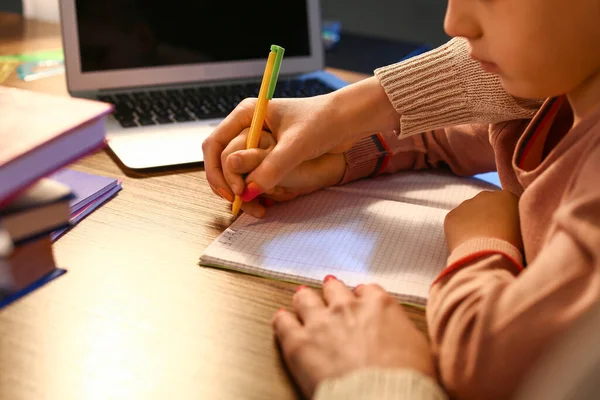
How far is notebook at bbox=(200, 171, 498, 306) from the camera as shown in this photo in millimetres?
558

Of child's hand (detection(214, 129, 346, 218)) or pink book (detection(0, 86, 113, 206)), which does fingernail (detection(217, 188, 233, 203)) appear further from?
pink book (detection(0, 86, 113, 206))

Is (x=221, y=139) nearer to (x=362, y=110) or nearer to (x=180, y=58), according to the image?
(x=362, y=110)

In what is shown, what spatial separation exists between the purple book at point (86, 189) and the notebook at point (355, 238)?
147 mm

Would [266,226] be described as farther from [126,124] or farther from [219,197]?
[126,124]

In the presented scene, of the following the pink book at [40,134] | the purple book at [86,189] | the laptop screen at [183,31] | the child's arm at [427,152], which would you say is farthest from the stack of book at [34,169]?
the laptop screen at [183,31]

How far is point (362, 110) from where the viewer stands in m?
0.72

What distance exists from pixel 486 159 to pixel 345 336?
41 cm

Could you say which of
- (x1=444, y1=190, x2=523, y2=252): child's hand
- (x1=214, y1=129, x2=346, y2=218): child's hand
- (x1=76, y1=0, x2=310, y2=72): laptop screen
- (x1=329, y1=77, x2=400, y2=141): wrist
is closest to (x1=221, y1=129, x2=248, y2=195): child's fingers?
(x1=214, y1=129, x2=346, y2=218): child's hand

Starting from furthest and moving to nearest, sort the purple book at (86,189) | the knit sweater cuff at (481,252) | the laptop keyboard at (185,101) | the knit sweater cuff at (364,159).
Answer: the laptop keyboard at (185,101)
the knit sweater cuff at (364,159)
the purple book at (86,189)
the knit sweater cuff at (481,252)

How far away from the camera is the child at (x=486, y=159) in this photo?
409 mm

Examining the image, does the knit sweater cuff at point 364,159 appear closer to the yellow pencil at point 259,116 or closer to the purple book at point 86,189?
the yellow pencil at point 259,116

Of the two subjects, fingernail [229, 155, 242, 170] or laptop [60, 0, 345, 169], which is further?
laptop [60, 0, 345, 169]

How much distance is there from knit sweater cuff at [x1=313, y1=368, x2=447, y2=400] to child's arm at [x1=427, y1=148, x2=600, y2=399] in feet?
0.10

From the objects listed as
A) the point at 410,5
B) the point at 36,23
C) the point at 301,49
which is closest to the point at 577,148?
the point at 301,49
